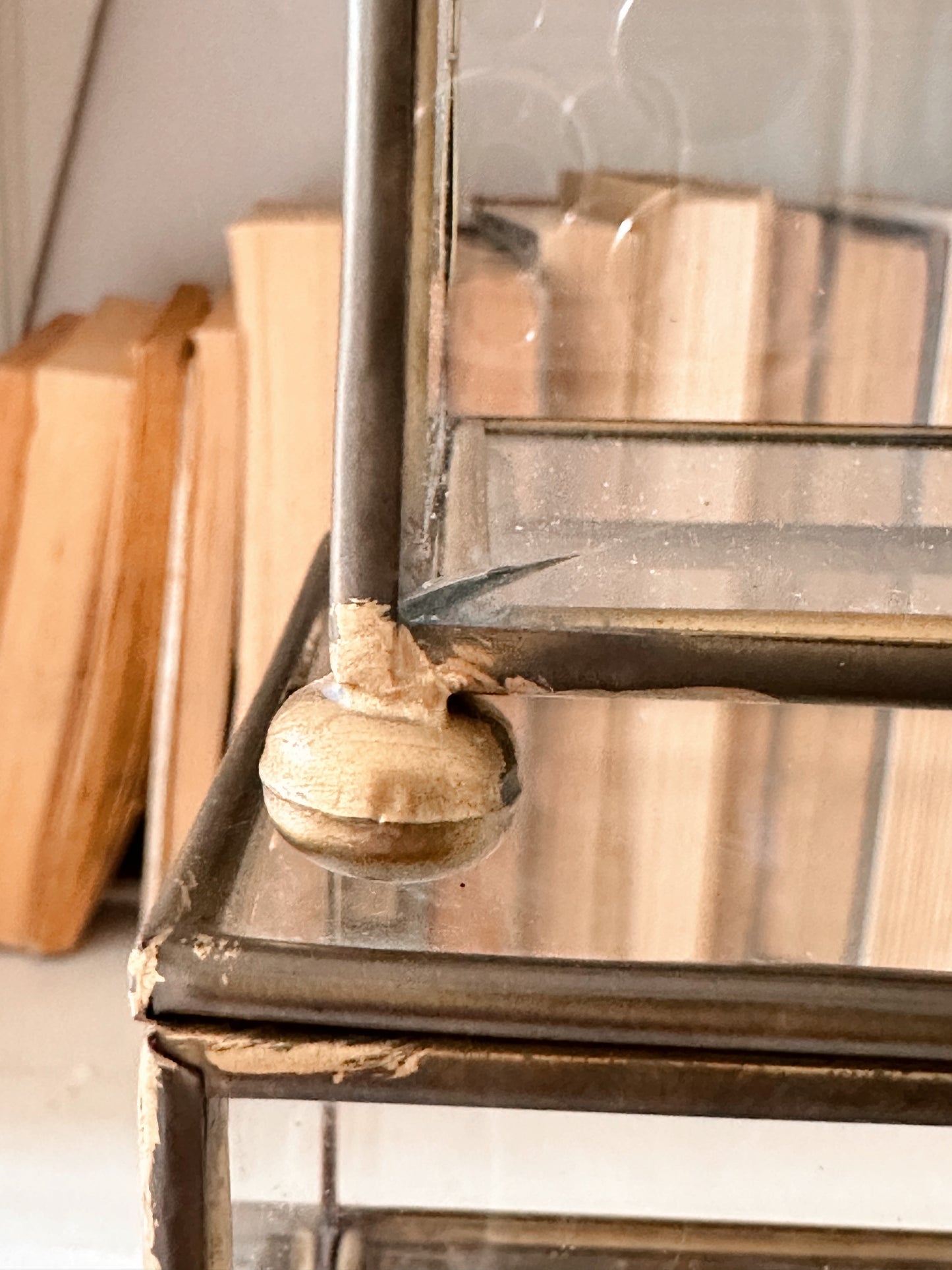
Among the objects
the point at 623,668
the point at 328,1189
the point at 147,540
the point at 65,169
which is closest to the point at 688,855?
the point at 623,668

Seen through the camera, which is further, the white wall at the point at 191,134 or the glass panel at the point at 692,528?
the white wall at the point at 191,134

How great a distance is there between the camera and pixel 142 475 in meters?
0.89

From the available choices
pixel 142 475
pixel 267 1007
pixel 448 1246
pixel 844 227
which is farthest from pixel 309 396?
pixel 267 1007

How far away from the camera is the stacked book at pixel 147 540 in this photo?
0.85 meters

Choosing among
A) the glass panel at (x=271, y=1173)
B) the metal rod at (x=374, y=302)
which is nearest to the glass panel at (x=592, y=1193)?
the glass panel at (x=271, y=1173)

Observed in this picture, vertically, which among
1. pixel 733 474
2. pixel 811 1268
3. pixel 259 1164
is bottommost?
pixel 811 1268

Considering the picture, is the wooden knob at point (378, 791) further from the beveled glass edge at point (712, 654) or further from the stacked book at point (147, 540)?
the stacked book at point (147, 540)

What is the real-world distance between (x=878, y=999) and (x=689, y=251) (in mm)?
361

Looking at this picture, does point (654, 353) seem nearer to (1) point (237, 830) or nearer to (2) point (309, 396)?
(1) point (237, 830)

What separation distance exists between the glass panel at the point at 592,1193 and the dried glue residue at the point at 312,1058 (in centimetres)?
2

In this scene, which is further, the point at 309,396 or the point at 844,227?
the point at 309,396

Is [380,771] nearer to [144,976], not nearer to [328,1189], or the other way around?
[144,976]

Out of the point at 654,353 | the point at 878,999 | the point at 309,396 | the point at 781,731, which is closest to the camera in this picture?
the point at 878,999

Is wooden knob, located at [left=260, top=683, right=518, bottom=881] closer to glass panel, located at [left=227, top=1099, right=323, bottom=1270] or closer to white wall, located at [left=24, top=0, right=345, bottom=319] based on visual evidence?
glass panel, located at [left=227, top=1099, right=323, bottom=1270]
